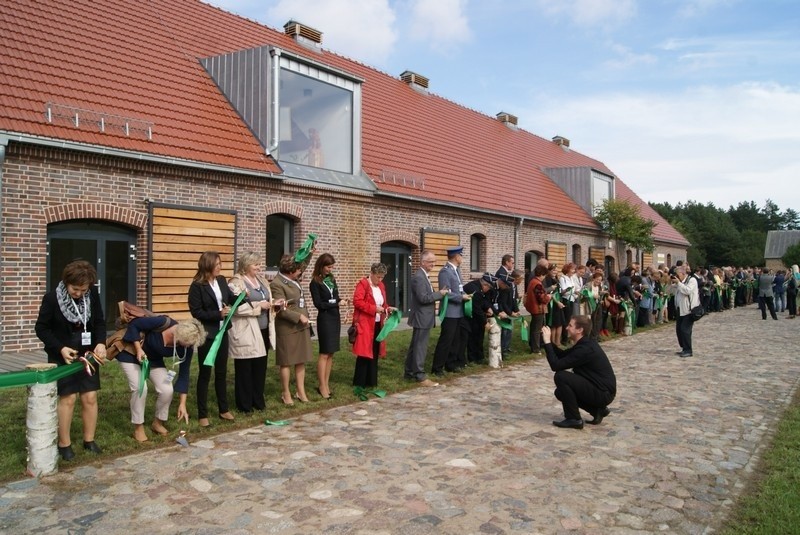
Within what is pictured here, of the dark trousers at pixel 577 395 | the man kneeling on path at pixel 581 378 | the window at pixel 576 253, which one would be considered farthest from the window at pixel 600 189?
the dark trousers at pixel 577 395

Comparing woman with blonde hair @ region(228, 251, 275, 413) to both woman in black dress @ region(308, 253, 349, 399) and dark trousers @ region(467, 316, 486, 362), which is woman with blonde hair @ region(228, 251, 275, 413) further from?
dark trousers @ region(467, 316, 486, 362)

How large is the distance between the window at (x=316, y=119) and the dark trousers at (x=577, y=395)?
9184mm

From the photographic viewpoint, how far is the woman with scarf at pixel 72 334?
484cm

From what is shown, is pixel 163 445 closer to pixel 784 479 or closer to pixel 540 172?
pixel 784 479

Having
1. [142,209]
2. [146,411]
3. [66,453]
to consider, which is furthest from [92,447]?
[142,209]

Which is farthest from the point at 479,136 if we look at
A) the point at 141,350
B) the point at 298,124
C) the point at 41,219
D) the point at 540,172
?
the point at 141,350

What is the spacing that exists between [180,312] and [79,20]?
6571mm

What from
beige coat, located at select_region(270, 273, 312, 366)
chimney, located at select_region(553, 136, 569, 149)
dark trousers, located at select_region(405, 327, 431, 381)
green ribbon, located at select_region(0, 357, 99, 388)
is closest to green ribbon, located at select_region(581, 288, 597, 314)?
dark trousers, located at select_region(405, 327, 431, 381)

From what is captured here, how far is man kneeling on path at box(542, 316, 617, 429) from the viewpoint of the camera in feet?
20.4

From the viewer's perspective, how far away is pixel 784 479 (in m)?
4.65

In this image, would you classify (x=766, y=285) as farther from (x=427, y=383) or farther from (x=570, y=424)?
(x=570, y=424)

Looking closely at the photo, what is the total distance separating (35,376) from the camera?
4531mm

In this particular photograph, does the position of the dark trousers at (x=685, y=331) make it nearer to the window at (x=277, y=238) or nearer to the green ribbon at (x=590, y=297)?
the green ribbon at (x=590, y=297)

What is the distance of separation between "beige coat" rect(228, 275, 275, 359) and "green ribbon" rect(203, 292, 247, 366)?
16cm
